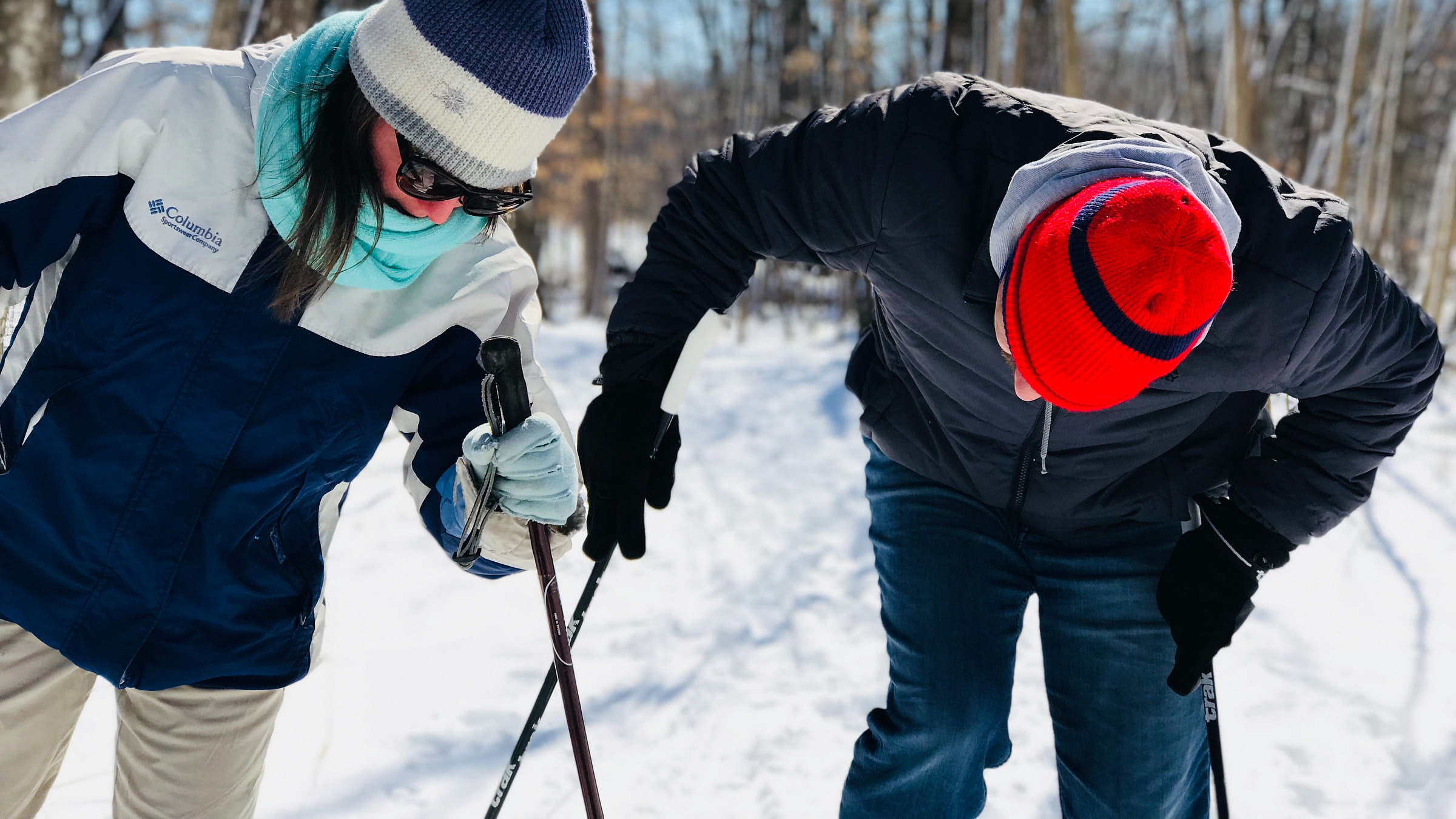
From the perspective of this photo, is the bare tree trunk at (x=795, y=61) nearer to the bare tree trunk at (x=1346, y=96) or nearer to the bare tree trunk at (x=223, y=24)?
the bare tree trunk at (x=1346, y=96)

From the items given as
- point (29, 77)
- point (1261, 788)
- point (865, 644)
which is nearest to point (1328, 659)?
point (1261, 788)

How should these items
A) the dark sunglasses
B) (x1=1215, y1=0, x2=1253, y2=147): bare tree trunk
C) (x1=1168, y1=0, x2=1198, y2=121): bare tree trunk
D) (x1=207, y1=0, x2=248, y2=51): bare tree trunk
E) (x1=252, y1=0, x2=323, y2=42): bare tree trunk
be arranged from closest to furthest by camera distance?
the dark sunglasses
(x1=1215, y1=0, x2=1253, y2=147): bare tree trunk
(x1=252, y1=0, x2=323, y2=42): bare tree trunk
(x1=207, y1=0, x2=248, y2=51): bare tree trunk
(x1=1168, y1=0, x2=1198, y2=121): bare tree trunk

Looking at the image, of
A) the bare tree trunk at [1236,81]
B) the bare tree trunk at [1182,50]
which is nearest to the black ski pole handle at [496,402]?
the bare tree trunk at [1236,81]

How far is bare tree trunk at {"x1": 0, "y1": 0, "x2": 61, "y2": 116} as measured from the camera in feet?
16.5

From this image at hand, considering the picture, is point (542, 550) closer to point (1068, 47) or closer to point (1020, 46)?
point (1068, 47)

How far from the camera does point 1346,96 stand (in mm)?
6156

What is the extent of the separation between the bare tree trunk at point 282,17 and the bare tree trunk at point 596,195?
9375 mm

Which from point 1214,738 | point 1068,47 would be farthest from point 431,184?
point 1068,47

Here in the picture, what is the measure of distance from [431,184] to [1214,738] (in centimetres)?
202

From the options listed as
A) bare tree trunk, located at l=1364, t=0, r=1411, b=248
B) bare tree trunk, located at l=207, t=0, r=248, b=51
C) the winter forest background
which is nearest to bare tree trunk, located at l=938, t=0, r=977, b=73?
the winter forest background

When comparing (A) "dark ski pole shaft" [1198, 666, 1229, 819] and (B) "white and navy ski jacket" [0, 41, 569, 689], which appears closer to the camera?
(B) "white and navy ski jacket" [0, 41, 569, 689]

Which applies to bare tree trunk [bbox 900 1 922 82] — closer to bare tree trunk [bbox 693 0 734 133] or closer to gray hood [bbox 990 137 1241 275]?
bare tree trunk [bbox 693 0 734 133]

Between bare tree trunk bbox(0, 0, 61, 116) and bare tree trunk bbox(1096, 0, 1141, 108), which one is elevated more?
bare tree trunk bbox(0, 0, 61, 116)

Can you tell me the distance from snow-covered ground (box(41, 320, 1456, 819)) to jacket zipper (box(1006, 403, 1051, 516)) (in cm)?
115
